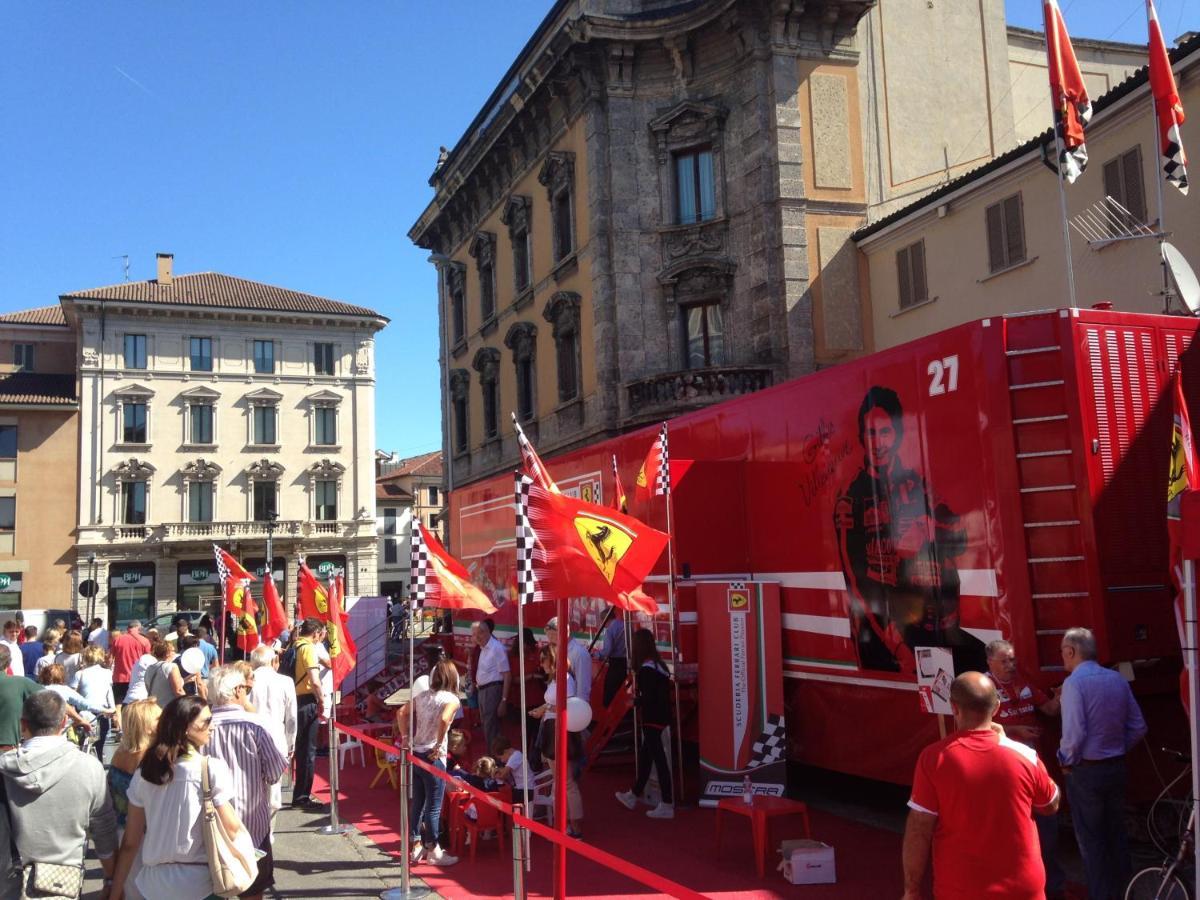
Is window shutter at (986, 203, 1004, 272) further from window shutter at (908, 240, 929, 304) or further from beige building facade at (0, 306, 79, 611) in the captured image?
beige building facade at (0, 306, 79, 611)

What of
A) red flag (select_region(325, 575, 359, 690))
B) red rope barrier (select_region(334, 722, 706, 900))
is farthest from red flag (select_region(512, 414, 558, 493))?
red flag (select_region(325, 575, 359, 690))

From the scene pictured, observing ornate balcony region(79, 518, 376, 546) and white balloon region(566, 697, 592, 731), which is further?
ornate balcony region(79, 518, 376, 546)

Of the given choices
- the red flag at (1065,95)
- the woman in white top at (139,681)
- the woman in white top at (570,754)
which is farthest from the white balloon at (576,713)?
the red flag at (1065,95)

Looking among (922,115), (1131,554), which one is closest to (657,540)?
(1131,554)

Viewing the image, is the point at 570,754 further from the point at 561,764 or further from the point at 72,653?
the point at 72,653

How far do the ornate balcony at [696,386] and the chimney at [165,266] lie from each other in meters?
45.5

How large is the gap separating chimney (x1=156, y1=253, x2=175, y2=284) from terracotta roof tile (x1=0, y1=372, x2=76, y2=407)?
7429 millimetres

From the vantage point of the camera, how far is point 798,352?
23344 millimetres

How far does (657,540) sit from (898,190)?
2047 cm

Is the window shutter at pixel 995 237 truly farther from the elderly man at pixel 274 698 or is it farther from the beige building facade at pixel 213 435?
the beige building facade at pixel 213 435

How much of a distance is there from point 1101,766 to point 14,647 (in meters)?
11.2

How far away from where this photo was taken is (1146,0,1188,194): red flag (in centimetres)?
1191

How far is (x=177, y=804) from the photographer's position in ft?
17.0

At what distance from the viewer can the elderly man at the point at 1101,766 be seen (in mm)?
6449
